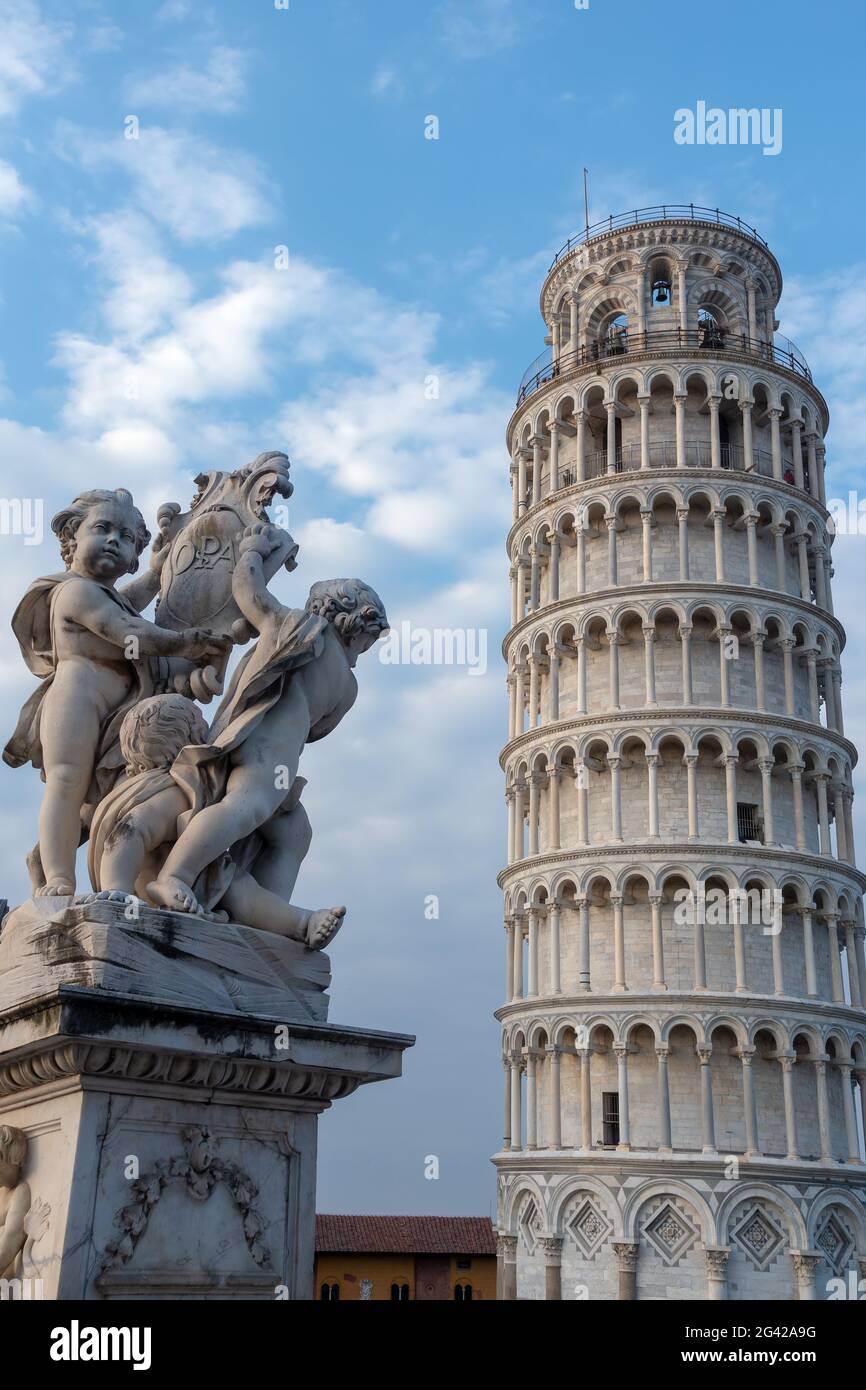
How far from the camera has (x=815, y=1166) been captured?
4197 centimetres

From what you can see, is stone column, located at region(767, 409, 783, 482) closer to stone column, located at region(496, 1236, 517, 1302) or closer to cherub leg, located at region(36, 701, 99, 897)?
stone column, located at region(496, 1236, 517, 1302)

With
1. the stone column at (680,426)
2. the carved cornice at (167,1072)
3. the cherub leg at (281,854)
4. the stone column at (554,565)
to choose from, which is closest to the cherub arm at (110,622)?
the cherub leg at (281,854)

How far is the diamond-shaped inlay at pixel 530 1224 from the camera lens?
4369cm

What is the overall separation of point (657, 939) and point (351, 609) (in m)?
39.5

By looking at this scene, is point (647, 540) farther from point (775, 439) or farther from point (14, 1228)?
point (14, 1228)

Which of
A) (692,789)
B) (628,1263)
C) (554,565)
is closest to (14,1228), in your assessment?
(628,1263)

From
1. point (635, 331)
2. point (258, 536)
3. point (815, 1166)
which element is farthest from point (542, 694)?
point (258, 536)

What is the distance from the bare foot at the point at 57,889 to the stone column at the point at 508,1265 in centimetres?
4312

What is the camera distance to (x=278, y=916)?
542 cm

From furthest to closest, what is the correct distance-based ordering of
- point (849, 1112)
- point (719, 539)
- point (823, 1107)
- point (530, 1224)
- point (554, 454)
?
point (554, 454), point (719, 539), point (849, 1112), point (530, 1224), point (823, 1107)

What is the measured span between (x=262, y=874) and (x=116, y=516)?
66.2 inches

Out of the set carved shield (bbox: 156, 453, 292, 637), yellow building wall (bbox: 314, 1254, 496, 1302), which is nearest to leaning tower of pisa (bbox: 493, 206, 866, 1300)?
yellow building wall (bbox: 314, 1254, 496, 1302)

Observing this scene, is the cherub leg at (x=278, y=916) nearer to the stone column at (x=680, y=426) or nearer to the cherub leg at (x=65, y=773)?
the cherub leg at (x=65, y=773)
